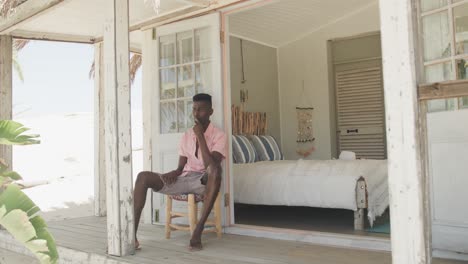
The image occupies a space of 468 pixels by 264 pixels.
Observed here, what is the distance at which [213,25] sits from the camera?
495 centimetres

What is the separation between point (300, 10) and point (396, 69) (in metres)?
5.12

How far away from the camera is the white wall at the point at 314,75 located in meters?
7.72

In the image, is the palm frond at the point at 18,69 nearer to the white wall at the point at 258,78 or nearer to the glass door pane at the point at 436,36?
the white wall at the point at 258,78

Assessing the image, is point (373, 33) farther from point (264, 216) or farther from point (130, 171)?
point (130, 171)

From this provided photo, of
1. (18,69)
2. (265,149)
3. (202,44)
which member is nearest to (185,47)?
(202,44)

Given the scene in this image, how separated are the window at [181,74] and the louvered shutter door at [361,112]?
142 inches

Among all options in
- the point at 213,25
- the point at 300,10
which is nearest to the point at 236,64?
the point at 300,10

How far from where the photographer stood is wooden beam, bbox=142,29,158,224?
5.49 meters

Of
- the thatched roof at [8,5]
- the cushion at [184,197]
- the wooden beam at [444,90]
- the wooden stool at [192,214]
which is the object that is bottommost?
the wooden stool at [192,214]

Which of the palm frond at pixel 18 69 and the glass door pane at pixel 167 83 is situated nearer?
the glass door pane at pixel 167 83

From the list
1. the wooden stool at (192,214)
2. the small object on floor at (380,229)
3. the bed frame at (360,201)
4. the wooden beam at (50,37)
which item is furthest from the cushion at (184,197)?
the wooden beam at (50,37)

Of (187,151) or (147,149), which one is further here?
(147,149)

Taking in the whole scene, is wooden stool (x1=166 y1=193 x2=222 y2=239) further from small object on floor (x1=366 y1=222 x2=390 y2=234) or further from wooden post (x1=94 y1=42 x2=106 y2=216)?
wooden post (x1=94 y1=42 x2=106 y2=216)

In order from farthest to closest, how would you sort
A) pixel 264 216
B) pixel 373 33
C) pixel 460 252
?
pixel 373 33
pixel 264 216
pixel 460 252
